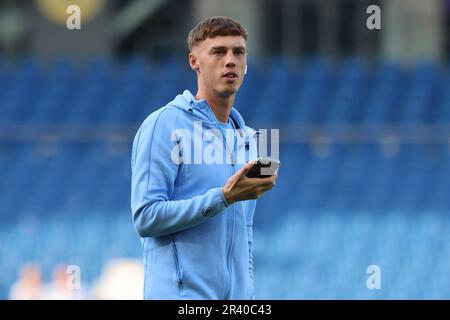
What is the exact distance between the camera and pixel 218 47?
4285mm

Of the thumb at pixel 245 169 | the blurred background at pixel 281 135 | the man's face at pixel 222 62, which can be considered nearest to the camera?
the thumb at pixel 245 169

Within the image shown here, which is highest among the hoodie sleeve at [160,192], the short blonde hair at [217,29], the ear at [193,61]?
the short blonde hair at [217,29]

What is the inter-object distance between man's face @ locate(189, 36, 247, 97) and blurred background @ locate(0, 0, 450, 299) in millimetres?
7660

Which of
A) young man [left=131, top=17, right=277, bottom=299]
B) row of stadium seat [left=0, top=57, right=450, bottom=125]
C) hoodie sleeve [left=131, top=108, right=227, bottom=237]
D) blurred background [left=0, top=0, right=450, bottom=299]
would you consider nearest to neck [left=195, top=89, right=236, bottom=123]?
young man [left=131, top=17, right=277, bottom=299]

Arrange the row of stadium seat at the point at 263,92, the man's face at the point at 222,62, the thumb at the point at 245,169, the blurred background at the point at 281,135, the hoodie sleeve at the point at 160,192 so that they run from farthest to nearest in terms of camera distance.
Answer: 1. the row of stadium seat at the point at 263,92
2. the blurred background at the point at 281,135
3. the man's face at the point at 222,62
4. the hoodie sleeve at the point at 160,192
5. the thumb at the point at 245,169

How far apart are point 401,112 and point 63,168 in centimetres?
457

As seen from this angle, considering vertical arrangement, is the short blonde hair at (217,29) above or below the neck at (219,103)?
above

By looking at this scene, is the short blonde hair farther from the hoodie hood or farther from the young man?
the hoodie hood

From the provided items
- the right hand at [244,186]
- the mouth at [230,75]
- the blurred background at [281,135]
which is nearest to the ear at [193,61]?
the mouth at [230,75]

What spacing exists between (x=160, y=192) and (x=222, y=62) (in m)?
0.53

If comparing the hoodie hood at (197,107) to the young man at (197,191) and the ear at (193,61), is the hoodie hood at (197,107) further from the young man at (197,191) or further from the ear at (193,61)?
the ear at (193,61)

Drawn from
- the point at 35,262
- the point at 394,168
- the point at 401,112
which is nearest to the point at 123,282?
the point at 35,262

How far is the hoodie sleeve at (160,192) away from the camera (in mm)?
4113

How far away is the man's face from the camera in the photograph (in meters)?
4.27
